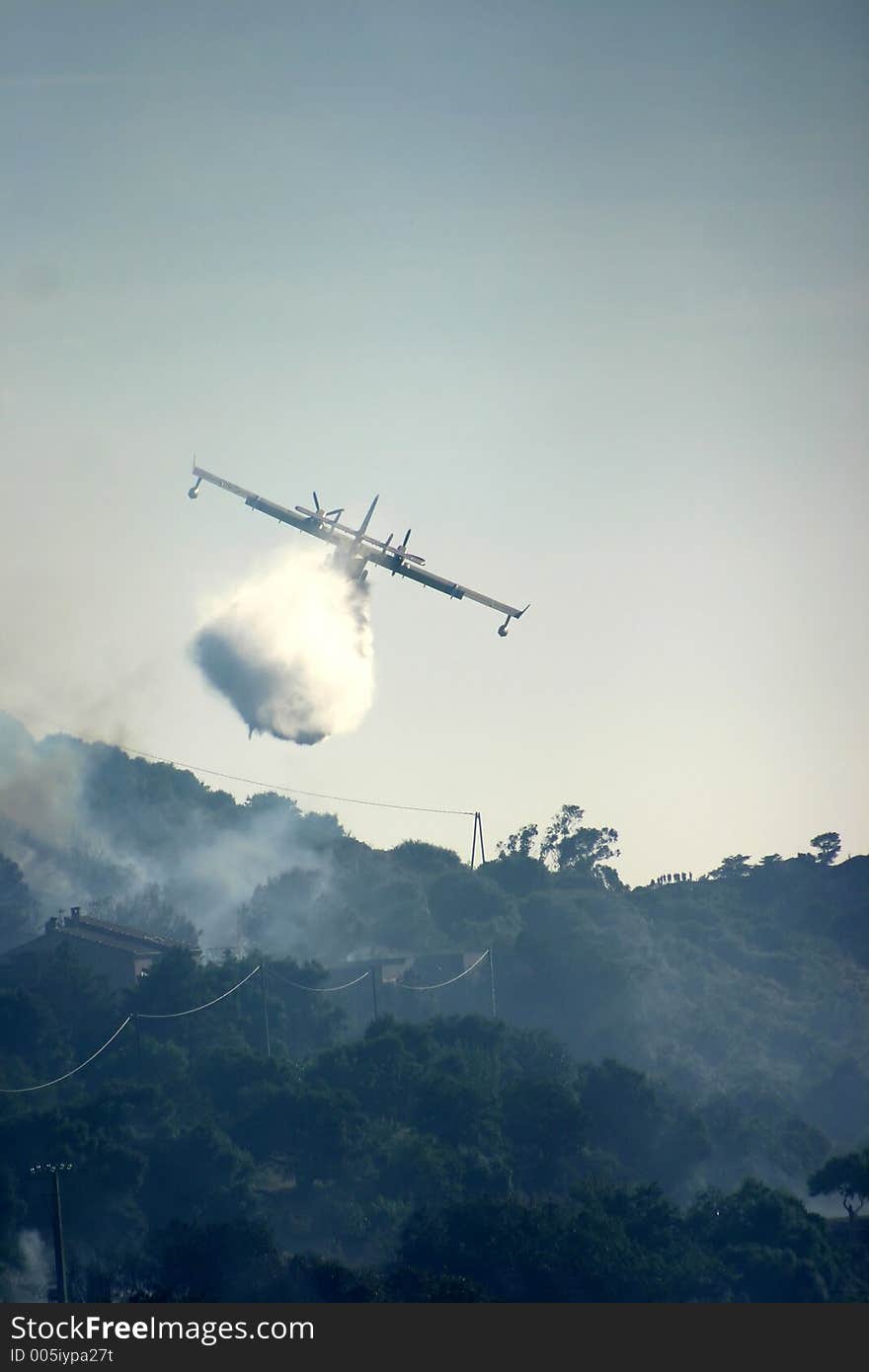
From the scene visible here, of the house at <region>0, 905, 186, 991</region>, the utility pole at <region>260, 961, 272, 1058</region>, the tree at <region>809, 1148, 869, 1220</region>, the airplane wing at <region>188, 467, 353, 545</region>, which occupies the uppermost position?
the airplane wing at <region>188, 467, 353, 545</region>

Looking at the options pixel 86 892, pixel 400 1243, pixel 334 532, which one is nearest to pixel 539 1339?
pixel 400 1243

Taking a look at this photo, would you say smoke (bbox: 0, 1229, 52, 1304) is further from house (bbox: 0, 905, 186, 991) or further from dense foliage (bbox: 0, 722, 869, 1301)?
house (bbox: 0, 905, 186, 991)

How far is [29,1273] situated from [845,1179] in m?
39.6

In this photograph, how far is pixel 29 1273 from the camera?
62.3 m

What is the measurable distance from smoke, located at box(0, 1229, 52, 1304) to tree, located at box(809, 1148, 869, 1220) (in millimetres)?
37591

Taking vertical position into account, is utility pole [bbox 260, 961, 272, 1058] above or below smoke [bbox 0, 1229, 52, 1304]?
above

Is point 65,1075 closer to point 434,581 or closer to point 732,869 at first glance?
point 434,581

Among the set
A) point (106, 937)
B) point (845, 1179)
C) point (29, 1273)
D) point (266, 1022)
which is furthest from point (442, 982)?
point (29, 1273)

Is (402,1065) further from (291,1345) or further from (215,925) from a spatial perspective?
(215,925)

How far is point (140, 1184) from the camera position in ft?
226

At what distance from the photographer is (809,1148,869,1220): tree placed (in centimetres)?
7869

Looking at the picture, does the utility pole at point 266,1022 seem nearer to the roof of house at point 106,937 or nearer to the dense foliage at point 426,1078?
the dense foliage at point 426,1078

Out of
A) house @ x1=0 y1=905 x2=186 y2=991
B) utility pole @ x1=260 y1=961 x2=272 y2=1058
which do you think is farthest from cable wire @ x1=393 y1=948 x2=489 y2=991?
utility pole @ x1=260 y1=961 x2=272 y2=1058

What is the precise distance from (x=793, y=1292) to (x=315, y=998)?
4601cm
